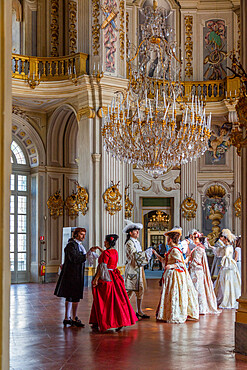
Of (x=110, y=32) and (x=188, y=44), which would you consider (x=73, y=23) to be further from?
(x=188, y=44)

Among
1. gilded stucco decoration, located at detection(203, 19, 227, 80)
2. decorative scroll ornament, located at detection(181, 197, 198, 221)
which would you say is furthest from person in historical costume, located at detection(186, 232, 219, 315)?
gilded stucco decoration, located at detection(203, 19, 227, 80)

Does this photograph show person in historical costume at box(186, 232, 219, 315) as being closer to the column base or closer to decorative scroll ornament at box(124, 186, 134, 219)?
the column base

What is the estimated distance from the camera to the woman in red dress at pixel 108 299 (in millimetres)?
8070

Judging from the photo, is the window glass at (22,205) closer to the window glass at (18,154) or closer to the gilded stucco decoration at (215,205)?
the window glass at (18,154)

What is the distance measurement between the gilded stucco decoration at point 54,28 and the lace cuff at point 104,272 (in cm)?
934

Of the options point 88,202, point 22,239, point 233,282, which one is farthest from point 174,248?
point 22,239

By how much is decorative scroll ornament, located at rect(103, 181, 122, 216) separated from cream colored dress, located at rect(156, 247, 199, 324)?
496 centimetres

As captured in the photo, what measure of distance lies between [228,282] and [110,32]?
7412 mm

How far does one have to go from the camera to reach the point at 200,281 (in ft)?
33.7

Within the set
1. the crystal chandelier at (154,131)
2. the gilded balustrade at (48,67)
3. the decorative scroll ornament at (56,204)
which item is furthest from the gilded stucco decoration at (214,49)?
the decorative scroll ornament at (56,204)

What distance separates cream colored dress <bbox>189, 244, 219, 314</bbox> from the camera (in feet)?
33.2

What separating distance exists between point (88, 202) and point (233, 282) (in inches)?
183

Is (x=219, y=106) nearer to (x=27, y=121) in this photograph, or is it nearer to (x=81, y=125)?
(x=81, y=125)

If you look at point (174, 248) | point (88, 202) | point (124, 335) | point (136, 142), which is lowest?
point (124, 335)
